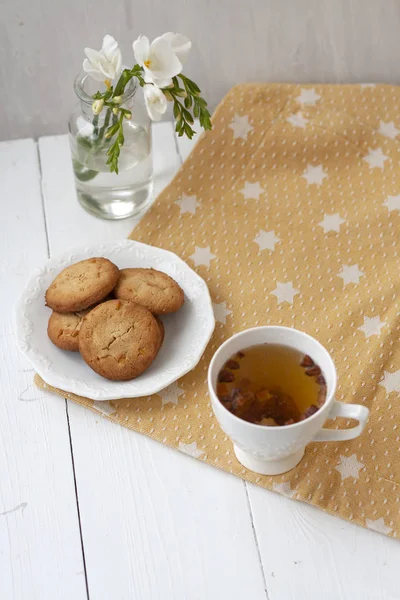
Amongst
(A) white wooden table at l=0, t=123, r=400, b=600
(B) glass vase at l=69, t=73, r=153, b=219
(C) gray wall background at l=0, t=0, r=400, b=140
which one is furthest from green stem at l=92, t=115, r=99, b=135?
(A) white wooden table at l=0, t=123, r=400, b=600

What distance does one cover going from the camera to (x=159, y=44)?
941 mm

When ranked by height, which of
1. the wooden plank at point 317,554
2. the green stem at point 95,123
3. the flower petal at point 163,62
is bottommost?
the wooden plank at point 317,554

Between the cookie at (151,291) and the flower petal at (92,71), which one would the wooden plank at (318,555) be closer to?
the cookie at (151,291)

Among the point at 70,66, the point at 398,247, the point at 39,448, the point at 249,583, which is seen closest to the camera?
the point at 249,583

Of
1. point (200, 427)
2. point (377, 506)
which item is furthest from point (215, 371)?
point (377, 506)

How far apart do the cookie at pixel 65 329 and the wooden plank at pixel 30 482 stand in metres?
0.07

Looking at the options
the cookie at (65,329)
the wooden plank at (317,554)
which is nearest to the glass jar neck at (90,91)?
the cookie at (65,329)

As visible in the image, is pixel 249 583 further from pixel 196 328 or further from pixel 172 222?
pixel 172 222

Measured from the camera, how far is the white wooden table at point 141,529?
30.7 inches

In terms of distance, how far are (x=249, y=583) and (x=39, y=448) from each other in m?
0.28

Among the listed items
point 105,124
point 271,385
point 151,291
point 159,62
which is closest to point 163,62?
point 159,62

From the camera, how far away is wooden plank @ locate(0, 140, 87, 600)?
79 centimetres

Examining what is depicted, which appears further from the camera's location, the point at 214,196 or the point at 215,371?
the point at 214,196

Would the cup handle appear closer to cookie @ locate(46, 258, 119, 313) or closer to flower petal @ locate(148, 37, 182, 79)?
cookie @ locate(46, 258, 119, 313)
